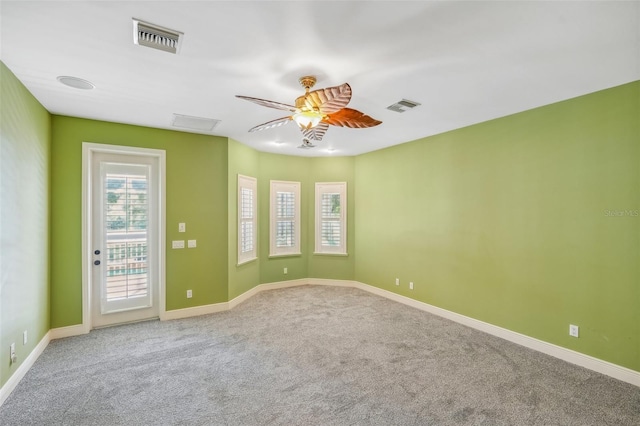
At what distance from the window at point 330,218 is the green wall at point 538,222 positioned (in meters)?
1.43

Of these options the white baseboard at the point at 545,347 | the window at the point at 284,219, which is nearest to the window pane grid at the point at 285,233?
the window at the point at 284,219

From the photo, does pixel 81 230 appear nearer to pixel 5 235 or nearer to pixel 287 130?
pixel 5 235

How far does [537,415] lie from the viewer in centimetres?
223

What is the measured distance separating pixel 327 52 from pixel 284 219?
13.7 ft

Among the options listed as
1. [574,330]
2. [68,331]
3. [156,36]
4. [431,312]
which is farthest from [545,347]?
[68,331]

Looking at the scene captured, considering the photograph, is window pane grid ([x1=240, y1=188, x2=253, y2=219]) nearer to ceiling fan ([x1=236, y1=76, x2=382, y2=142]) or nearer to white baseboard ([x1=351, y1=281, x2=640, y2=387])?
ceiling fan ([x1=236, y1=76, x2=382, y2=142])

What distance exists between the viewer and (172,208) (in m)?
4.21

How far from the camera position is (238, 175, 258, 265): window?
5.06m

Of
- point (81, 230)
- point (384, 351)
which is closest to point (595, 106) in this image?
point (384, 351)

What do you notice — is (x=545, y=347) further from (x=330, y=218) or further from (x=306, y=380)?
(x=330, y=218)

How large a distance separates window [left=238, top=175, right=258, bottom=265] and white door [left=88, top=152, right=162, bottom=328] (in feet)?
4.27

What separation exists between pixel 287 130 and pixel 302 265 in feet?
9.96

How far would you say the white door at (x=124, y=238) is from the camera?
3830 mm

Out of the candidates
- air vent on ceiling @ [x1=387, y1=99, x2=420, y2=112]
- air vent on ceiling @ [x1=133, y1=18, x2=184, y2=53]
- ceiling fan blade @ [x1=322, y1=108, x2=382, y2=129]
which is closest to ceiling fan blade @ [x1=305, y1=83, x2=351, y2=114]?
ceiling fan blade @ [x1=322, y1=108, x2=382, y2=129]
